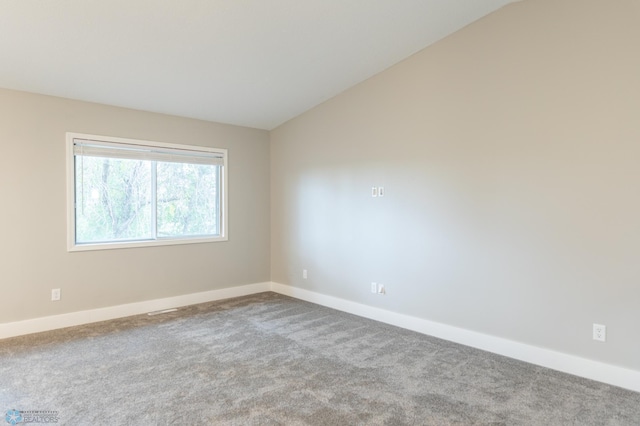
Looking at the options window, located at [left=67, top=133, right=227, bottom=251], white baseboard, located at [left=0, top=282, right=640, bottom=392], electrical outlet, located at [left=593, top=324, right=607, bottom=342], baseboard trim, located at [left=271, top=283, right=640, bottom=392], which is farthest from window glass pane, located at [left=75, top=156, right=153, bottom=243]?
electrical outlet, located at [left=593, top=324, right=607, bottom=342]

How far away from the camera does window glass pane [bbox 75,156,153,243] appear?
157 inches

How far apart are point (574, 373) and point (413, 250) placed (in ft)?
5.29

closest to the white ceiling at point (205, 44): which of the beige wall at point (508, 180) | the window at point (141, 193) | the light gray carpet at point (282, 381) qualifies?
the beige wall at point (508, 180)

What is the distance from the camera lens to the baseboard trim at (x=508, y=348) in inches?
105

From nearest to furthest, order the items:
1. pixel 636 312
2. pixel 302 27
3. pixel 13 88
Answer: pixel 636 312, pixel 302 27, pixel 13 88

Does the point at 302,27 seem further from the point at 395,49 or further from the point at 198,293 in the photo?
the point at 198,293

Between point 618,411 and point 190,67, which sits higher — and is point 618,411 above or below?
below

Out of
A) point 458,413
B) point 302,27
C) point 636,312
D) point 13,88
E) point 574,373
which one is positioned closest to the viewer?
point 458,413

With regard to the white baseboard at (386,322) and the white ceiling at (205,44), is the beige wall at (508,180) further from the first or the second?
the white ceiling at (205,44)

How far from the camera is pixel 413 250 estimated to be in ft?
12.6

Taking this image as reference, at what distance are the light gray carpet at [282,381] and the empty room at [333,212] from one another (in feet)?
0.07

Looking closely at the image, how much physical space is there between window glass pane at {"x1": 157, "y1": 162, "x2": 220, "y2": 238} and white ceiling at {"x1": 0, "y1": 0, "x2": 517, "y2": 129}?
2.71ft

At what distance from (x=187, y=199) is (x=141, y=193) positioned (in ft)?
1.88

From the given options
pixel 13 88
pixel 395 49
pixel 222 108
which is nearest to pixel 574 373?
pixel 395 49
